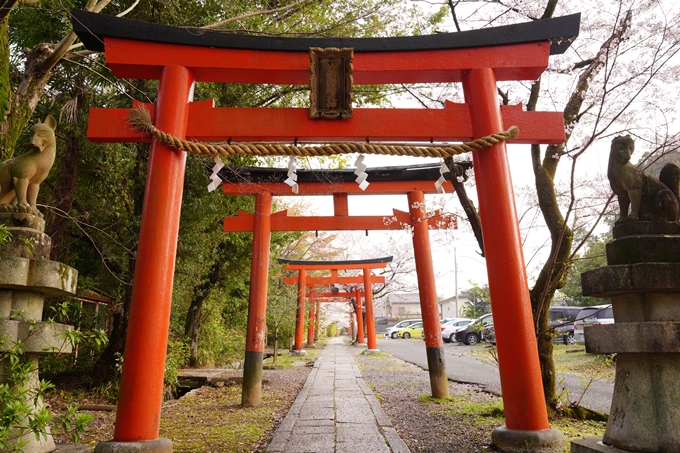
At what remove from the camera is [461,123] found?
460cm

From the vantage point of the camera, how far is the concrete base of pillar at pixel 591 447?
2.94 m

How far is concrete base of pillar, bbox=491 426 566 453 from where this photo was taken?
371cm

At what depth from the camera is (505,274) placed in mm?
4152

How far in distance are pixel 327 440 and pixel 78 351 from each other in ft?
22.4

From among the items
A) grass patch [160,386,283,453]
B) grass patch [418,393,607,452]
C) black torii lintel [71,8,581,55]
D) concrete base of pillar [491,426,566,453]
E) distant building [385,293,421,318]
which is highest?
distant building [385,293,421,318]

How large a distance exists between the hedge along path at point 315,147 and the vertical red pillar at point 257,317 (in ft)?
12.4

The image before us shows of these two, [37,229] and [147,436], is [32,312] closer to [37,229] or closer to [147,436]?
[37,229]

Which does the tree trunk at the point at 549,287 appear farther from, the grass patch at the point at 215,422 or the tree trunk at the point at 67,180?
the tree trunk at the point at 67,180

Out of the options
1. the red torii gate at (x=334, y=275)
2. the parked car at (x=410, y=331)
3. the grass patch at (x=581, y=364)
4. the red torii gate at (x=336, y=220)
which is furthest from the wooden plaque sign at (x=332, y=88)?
the parked car at (x=410, y=331)

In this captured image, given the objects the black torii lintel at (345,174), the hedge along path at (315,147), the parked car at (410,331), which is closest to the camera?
the hedge along path at (315,147)

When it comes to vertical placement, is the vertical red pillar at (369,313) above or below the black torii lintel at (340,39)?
below

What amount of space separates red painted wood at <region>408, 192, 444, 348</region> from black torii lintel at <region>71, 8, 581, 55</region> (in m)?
3.57

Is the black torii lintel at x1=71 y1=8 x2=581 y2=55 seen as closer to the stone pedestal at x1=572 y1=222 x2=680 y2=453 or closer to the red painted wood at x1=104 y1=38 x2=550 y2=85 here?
the red painted wood at x1=104 y1=38 x2=550 y2=85

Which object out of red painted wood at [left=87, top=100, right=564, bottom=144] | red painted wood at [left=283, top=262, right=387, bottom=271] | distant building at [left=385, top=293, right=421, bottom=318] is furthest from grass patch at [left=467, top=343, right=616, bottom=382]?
distant building at [left=385, top=293, right=421, bottom=318]
